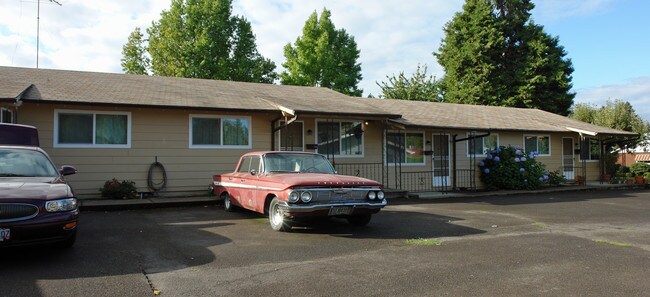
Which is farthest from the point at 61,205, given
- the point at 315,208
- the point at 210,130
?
the point at 210,130

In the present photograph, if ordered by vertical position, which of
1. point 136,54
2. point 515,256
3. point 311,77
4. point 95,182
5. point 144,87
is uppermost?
point 136,54

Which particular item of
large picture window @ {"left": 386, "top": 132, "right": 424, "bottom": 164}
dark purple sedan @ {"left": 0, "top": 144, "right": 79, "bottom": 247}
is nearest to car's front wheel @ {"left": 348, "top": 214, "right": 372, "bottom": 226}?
dark purple sedan @ {"left": 0, "top": 144, "right": 79, "bottom": 247}

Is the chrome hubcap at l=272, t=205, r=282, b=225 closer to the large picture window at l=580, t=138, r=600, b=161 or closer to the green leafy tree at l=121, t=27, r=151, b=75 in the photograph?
the large picture window at l=580, t=138, r=600, b=161

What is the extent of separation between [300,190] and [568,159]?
17519mm

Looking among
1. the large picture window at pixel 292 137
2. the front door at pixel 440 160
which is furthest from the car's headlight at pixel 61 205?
the front door at pixel 440 160

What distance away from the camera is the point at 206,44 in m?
32.7

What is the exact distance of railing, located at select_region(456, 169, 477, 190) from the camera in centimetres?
1705

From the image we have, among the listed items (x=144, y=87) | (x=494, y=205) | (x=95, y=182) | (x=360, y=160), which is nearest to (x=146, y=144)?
(x=95, y=182)

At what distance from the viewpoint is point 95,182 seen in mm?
11609

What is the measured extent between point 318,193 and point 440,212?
15.0 feet

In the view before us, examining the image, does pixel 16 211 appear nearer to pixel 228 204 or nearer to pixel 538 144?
pixel 228 204

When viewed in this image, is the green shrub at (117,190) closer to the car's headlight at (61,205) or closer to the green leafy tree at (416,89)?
the car's headlight at (61,205)

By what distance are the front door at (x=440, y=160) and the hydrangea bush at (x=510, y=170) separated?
4.48 ft

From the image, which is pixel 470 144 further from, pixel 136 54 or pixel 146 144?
pixel 136 54
